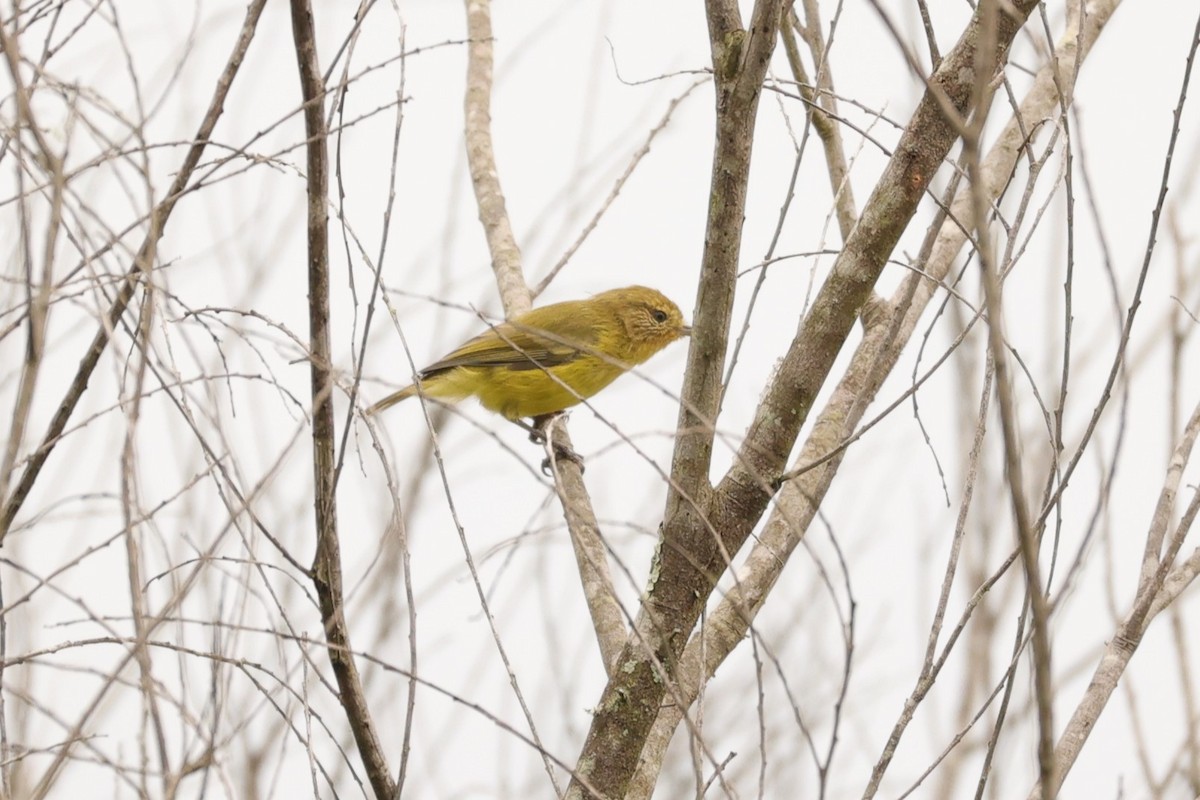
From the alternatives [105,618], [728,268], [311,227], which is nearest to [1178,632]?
[728,268]

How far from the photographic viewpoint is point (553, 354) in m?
5.95

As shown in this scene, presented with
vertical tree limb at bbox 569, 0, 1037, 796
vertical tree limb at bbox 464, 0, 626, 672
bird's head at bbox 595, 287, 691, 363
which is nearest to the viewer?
vertical tree limb at bbox 569, 0, 1037, 796

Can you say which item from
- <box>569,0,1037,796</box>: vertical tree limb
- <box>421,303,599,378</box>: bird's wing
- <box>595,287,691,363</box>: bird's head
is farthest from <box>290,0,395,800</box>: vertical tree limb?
<box>595,287,691,363</box>: bird's head

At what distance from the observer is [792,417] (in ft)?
7.98

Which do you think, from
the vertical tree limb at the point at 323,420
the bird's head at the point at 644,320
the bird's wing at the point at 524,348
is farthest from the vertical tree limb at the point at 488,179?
the vertical tree limb at the point at 323,420

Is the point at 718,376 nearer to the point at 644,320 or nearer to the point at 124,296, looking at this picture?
the point at 124,296

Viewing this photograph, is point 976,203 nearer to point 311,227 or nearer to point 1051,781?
point 1051,781

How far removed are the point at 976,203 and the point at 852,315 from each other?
1.42m

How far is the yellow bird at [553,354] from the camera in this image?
5.90 meters

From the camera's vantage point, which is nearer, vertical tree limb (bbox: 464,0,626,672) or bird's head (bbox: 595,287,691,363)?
vertical tree limb (bbox: 464,0,626,672)

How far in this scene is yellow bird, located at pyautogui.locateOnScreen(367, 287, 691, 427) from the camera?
5.90 metres

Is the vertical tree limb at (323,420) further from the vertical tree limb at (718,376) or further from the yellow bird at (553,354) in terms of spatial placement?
the yellow bird at (553,354)

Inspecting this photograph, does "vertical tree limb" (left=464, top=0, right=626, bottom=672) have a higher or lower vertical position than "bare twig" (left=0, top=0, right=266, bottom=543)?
higher

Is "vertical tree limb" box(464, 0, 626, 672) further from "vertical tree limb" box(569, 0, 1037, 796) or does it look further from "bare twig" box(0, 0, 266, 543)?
"bare twig" box(0, 0, 266, 543)
